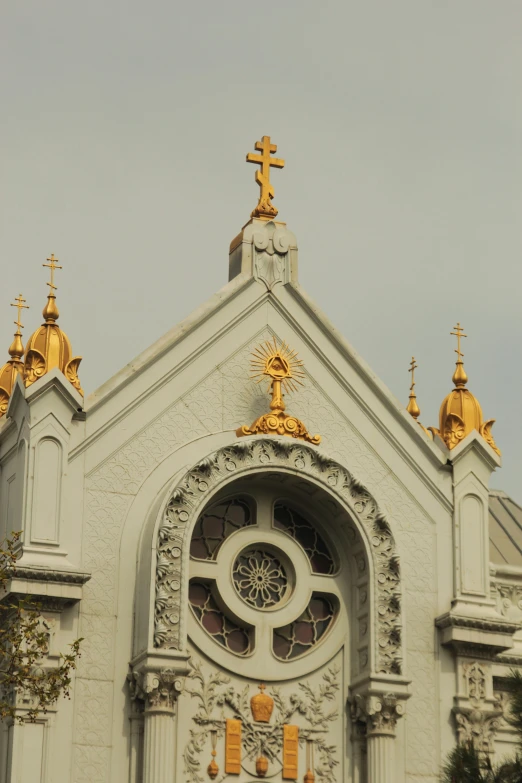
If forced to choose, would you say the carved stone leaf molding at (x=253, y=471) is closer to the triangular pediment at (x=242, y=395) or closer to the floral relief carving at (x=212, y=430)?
the floral relief carving at (x=212, y=430)

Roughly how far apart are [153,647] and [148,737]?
4.09 ft

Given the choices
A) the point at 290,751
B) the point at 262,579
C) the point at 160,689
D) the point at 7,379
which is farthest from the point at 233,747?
the point at 7,379

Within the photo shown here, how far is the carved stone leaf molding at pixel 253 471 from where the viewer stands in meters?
28.0

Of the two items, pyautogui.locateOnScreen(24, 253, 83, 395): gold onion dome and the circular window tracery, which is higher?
pyautogui.locateOnScreen(24, 253, 83, 395): gold onion dome

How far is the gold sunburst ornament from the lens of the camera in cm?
2973

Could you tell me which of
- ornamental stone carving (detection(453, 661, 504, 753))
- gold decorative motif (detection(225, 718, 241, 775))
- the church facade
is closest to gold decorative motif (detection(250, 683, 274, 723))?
the church facade

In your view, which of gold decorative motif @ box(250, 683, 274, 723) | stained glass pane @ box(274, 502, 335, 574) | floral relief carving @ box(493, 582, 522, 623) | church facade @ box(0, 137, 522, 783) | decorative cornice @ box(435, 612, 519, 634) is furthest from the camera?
floral relief carving @ box(493, 582, 522, 623)

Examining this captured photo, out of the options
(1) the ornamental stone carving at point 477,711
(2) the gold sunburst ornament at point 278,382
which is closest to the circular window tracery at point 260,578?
(2) the gold sunburst ornament at point 278,382

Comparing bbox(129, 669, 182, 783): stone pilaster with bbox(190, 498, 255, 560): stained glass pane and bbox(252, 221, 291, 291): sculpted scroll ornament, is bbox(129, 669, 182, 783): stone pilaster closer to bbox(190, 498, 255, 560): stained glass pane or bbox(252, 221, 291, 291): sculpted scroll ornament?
bbox(190, 498, 255, 560): stained glass pane

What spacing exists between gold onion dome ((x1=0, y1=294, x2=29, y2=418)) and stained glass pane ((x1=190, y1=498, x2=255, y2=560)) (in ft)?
11.8

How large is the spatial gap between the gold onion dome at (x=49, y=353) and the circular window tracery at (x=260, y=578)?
363cm

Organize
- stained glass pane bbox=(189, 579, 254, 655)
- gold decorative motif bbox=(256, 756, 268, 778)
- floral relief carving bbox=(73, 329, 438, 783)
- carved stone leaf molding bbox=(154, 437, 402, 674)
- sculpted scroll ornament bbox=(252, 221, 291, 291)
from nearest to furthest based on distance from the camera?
carved stone leaf molding bbox=(154, 437, 402, 674) < floral relief carving bbox=(73, 329, 438, 783) < gold decorative motif bbox=(256, 756, 268, 778) < stained glass pane bbox=(189, 579, 254, 655) < sculpted scroll ornament bbox=(252, 221, 291, 291)

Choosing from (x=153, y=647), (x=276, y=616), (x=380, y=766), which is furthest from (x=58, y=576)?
(x=380, y=766)

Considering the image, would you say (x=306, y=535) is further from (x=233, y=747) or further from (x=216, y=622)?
(x=233, y=747)
